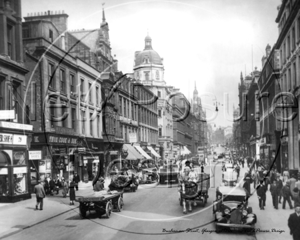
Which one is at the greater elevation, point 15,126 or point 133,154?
point 15,126

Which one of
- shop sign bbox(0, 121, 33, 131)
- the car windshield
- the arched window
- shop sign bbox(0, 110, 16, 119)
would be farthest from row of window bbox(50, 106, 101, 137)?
the car windshield

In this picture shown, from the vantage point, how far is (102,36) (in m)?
8.83

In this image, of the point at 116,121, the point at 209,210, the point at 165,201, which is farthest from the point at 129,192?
the point at 116,121

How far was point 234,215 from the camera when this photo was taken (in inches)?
470

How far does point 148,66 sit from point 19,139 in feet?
51.5

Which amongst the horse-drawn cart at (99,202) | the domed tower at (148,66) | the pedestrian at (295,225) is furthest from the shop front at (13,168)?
the pedestrian at (295,225)

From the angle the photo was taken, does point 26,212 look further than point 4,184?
No

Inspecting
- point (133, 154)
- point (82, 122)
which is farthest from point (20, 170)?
point (133, 154)

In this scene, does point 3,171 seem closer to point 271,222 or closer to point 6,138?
point 6,138

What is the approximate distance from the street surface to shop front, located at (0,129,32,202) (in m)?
5.80

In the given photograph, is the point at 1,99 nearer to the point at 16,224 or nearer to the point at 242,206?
the point at 16,224

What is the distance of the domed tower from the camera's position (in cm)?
766

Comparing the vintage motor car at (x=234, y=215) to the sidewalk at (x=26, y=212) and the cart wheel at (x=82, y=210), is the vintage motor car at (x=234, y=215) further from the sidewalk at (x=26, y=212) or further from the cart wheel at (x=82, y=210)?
the sidewalk at (x=26, y=212)

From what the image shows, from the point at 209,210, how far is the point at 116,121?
84.3ft
